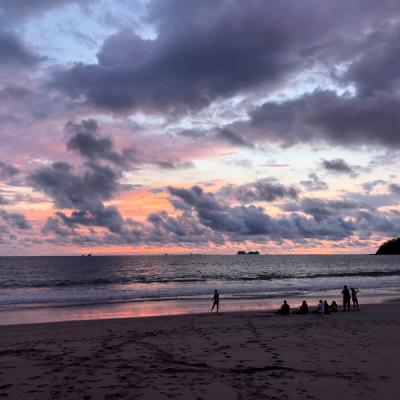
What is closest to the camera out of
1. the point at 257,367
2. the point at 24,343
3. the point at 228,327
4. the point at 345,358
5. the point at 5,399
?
the point at 5,399

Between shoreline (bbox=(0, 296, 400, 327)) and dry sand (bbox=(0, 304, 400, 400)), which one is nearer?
dry sand (bbox=(0, 304, 400, 400))

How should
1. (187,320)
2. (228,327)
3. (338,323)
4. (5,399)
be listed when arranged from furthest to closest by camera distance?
(187,320), (338,323), (228,327), (5,399)

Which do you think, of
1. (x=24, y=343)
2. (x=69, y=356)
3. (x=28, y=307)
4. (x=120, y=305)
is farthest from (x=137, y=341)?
(x=28, y=307)

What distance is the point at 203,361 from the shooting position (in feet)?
42.9

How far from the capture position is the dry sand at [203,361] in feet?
33.5

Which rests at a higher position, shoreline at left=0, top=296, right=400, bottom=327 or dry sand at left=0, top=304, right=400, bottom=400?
dry sand at left=0, top=304, right=400, bottom=400

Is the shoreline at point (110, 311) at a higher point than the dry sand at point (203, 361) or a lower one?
lower

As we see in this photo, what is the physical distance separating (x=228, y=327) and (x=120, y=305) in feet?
53.9

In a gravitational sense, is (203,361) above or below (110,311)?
above

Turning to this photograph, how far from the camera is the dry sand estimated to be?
10203mm

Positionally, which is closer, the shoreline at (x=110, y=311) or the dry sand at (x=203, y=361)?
the dry sand at (x=203, y=361)

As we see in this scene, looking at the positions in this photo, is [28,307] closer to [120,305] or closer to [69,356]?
[120,305]

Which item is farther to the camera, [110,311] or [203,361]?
[110,311]

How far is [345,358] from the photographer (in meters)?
13.6
